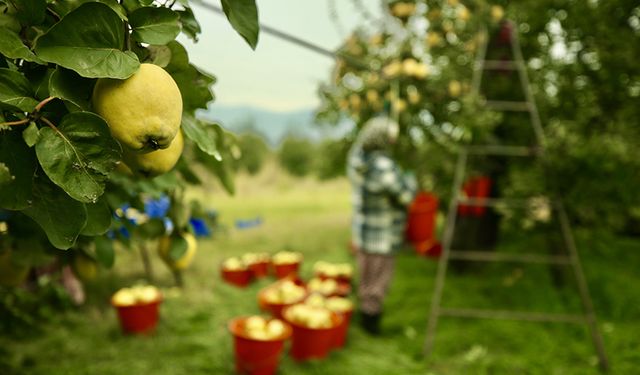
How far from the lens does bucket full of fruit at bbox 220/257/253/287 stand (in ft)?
12.2

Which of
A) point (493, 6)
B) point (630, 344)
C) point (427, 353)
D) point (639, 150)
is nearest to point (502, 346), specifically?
point (427, 353)

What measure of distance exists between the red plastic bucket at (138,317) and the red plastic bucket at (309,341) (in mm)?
795

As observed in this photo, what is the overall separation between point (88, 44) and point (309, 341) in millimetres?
2234

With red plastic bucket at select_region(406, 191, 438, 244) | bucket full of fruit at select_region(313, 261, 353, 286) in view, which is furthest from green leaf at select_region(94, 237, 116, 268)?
red plastic bucket at select_region(406, 191, 438, 244)

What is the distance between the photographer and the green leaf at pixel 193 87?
23.7 inches

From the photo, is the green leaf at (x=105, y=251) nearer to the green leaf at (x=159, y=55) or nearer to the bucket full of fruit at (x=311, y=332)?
the green leaf at (x=159, y=55)

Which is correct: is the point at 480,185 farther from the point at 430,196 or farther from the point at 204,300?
the point at 204,300

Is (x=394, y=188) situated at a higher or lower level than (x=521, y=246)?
higher

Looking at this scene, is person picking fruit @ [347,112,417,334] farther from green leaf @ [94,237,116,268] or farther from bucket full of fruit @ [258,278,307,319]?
green leaf @ [94,237,116,268]

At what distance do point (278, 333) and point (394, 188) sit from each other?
1.12 meters

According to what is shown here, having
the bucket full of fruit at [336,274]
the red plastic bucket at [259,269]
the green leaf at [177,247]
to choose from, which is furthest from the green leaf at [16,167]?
the red plastic bucket at [259,269]

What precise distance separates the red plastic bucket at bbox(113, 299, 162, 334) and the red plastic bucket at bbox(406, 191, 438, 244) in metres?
3.15

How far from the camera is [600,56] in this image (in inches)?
113

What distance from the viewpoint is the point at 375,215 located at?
3.01 meters
